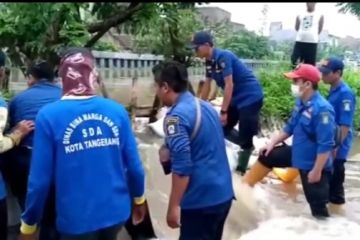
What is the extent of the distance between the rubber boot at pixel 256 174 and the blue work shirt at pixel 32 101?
2864mm

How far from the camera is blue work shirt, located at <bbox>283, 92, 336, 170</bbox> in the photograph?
15.0 ft

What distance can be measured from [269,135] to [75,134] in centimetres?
690

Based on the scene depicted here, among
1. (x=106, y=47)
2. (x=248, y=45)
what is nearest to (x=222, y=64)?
(x=106, y=47)

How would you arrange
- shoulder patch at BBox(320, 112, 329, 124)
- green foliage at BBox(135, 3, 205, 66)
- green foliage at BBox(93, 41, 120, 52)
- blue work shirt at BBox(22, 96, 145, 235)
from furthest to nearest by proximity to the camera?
green foliage at BBox(93, 41, 120, 52)
green foliage at BBox(135, 3, 205, 66)
shoulder patch at BBox(320, 112, 329, 124)
blue work shirt at BBox(22, 96, 145, 235)

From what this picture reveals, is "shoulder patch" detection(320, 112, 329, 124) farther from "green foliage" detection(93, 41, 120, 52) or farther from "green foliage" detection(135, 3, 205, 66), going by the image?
"green foliage" detection(93, 41, 120, 52)

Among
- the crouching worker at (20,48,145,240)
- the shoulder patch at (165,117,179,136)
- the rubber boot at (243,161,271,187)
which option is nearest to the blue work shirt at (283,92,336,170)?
the rubber boot at (243,161,271,187)

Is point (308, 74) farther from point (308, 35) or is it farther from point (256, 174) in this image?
point (308, 35)

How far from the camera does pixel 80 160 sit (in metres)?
2.55

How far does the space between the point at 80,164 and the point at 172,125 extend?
60cm

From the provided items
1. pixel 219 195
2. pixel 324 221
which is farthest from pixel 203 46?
pixel 219 195

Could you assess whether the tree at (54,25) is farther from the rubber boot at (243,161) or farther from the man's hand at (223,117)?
the rubber boot at (243,161)

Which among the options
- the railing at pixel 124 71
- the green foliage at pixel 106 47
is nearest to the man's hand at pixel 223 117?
the railing at pixel 124 71

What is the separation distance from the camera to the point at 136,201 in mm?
2896

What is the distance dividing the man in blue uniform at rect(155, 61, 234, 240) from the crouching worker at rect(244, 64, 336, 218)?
64.0 inches
